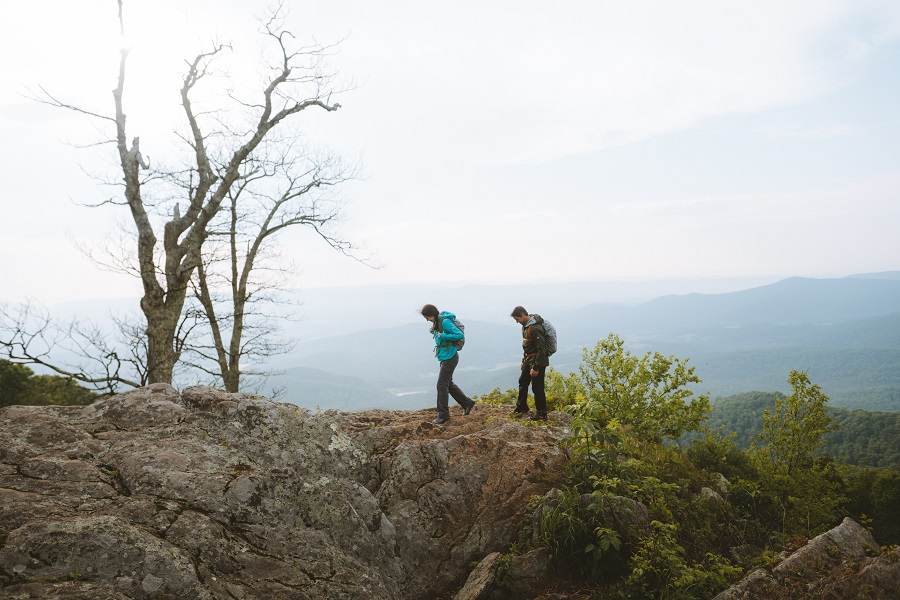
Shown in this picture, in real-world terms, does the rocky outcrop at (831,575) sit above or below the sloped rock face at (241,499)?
below

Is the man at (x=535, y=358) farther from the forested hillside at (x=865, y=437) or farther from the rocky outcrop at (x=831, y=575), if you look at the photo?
the forested hillside at (x=865, y=437)

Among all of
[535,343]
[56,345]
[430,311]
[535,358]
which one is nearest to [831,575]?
[535,358]

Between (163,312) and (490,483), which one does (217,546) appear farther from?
(163,312)

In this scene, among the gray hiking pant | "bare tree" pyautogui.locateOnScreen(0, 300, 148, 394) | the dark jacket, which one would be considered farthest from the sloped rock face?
"bare tree" pyautogui.locateOnScreen(0, 300, 148, 394)

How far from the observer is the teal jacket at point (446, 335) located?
30.5 feet

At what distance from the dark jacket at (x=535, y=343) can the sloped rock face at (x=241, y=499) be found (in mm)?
1739

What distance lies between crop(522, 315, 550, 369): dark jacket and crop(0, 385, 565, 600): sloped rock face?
1739 millimetres

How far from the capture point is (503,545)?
6305 millimetres

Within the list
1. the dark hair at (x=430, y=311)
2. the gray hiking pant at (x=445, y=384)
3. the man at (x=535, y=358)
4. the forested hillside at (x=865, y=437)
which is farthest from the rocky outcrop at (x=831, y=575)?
the forested hillside at (x=865, y=437)

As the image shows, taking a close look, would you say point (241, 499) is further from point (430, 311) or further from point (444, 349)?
point (430, 311)

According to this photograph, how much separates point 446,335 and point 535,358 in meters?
1.93

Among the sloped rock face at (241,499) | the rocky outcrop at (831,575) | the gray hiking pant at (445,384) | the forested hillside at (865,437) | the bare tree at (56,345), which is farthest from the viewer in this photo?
the forested hillside at (865,437)

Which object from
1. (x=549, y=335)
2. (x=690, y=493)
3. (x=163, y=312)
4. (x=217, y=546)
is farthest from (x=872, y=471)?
(x=163, y=312)

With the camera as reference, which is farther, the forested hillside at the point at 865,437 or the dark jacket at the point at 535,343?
the forested hillside at the point at 865,437
